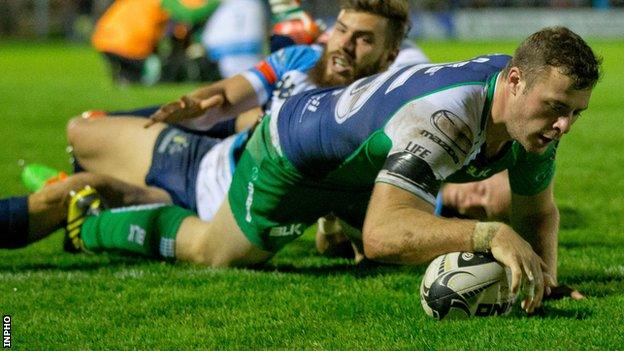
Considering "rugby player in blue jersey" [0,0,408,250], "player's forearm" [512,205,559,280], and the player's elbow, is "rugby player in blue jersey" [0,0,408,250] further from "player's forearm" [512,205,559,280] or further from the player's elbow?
the player's elbow

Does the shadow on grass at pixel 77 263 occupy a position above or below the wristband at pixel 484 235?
below

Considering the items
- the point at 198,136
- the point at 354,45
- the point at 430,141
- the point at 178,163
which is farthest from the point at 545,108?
the point at 198,136

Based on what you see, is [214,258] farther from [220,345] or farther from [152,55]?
[152,55]

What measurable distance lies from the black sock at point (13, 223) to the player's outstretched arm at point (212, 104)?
2.63 feet

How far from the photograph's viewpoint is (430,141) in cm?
452

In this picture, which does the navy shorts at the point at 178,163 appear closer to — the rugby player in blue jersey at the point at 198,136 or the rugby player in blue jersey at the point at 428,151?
the rugby player in blue jersey at the point at 198,136

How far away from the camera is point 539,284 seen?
4.37 meters

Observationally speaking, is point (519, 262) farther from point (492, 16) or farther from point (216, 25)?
point (492, 16)

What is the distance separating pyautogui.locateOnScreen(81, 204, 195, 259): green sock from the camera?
20.8 feet

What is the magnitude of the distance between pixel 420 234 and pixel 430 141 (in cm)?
35

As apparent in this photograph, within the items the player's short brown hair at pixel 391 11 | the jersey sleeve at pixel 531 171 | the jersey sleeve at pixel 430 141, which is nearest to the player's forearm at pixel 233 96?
the player's short brown hair at pixel 391 11

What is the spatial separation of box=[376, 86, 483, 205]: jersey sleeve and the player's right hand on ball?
0.32 m

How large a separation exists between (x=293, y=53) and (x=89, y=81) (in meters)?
15.4

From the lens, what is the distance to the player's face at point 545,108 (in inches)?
177
